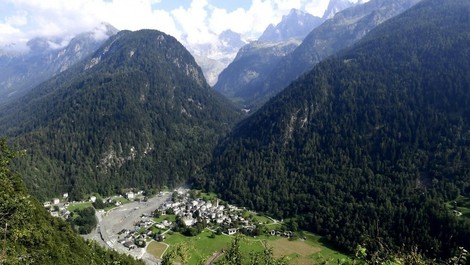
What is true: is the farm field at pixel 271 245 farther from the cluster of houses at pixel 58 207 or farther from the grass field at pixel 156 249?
the cluster of houses at pixel 58 207

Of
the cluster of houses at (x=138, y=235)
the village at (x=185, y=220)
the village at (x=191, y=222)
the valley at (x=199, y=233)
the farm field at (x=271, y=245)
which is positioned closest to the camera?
the farm field at (x=271, y=245)

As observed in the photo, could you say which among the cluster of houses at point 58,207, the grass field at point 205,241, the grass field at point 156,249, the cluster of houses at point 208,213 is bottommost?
the cluster of houses at point 208,213

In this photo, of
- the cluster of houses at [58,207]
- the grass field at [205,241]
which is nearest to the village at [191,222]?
the grass field at [205,241]

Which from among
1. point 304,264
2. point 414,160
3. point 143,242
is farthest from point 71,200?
point 414,160

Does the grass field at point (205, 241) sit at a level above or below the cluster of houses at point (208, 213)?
above

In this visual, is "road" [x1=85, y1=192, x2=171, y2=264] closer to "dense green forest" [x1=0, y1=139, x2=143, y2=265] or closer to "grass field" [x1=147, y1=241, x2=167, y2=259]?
"grass field" [x1=147, y1=241, x2=167, y2=259]

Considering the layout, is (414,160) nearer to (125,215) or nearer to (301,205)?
(301,205)

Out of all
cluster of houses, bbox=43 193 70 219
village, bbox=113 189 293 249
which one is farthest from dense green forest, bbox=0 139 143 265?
cluster of houses, bbox=43 193 70 219

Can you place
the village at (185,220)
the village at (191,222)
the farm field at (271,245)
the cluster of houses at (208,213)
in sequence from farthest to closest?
the cluster of houses at (208,213)
the village at (185,220)
the village at (191,222)
the farm field at (271,245)
